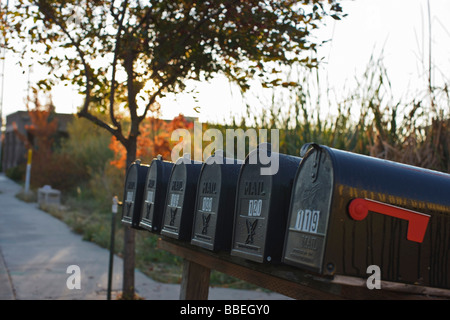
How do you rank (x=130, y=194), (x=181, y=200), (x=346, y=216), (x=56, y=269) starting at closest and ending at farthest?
(x=346, y=216) < (x=181, y=200) < (x=130, y=194) < (x=56, y=269)

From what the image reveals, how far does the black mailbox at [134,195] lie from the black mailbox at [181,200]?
1.87 ft

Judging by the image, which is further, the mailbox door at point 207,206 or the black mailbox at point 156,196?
the black mailbox at point 156,196

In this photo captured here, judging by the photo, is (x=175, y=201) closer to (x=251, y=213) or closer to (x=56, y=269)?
(x=251, y=213)

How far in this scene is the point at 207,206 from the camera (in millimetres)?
2543

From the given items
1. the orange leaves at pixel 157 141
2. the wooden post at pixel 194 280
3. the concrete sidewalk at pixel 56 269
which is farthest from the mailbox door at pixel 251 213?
the orange leaves at pixel 157 141

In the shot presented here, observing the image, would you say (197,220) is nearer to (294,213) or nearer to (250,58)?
(294,213)

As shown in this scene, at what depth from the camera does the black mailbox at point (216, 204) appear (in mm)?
2414

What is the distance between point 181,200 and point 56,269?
539 centimetres

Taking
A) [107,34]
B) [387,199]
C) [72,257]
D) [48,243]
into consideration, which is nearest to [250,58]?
[107,34]

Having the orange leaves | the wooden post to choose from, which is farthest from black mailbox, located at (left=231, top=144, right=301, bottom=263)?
the orange leaves

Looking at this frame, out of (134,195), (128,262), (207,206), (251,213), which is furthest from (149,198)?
(128,262)

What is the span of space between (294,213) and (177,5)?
381 centimetres

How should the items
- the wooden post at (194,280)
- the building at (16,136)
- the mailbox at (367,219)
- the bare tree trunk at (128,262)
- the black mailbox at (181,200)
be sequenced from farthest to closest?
the building at (16,136) → the bare tree trunk at (128,262) → the wooden post at (194,280) → the black mailbox at (181,200) → the mailbox at (367,219)

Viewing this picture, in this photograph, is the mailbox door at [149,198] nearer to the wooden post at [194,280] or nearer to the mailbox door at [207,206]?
the wooden post at [194,280]
